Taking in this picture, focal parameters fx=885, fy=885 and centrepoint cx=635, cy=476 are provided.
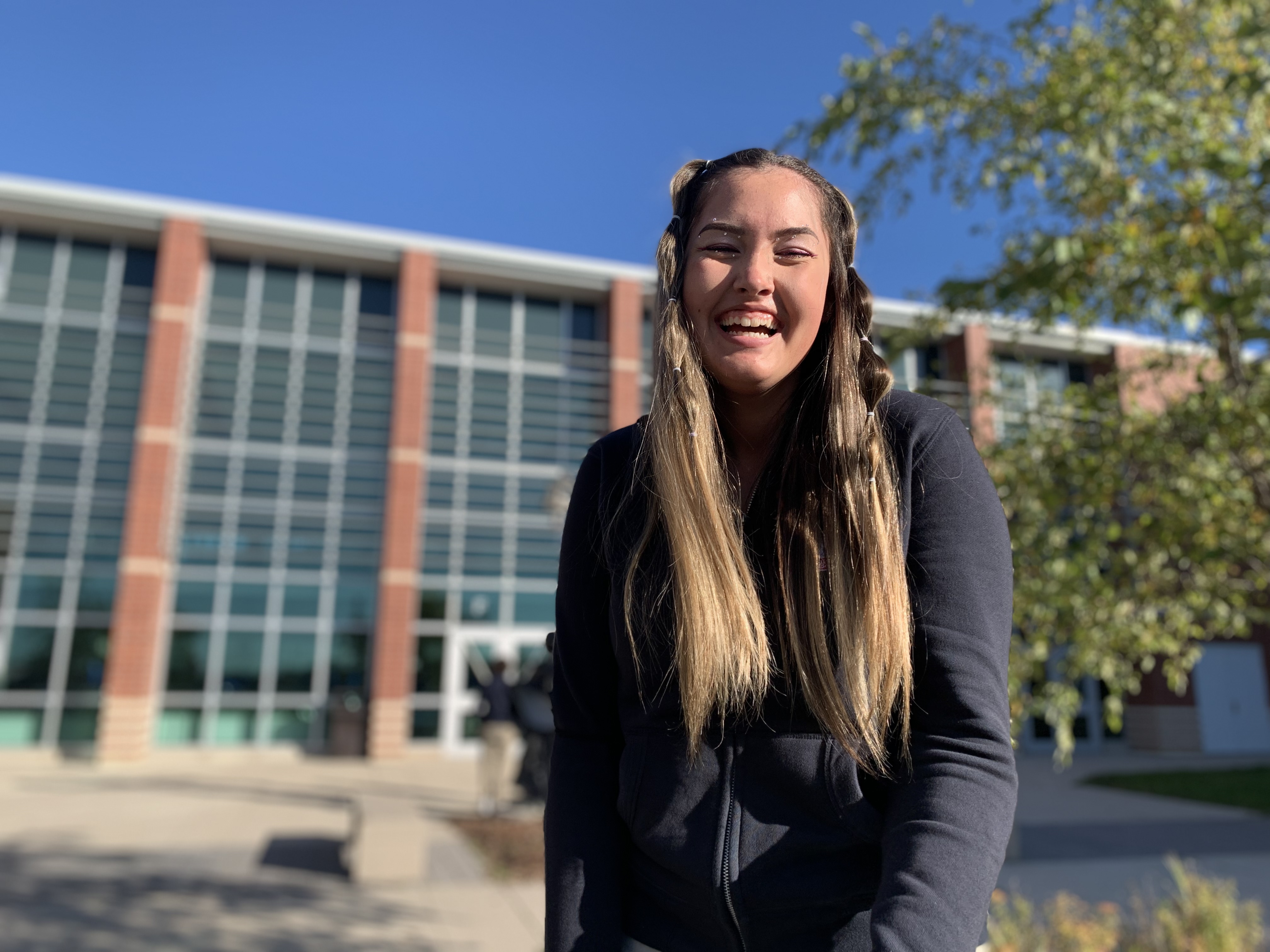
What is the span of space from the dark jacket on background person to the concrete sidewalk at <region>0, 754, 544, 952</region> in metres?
4.87

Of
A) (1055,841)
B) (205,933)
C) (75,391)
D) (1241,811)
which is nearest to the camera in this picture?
(205,933)

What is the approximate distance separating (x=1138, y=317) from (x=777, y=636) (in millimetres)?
3677

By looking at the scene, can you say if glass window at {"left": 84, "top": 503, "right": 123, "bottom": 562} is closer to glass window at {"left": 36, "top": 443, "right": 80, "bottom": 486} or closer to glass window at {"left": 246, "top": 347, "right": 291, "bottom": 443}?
glass window at {"left": 36, "top": 443, "right": 80, "bottom": 486}

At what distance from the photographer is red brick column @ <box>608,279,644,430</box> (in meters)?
23.6

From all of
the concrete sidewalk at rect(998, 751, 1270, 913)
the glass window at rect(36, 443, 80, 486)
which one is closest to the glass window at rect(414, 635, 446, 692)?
the glass window at rect(36, 443, 80, 486)

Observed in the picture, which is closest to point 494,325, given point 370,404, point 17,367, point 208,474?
point 370,404

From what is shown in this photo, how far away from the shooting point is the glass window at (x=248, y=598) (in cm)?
2064

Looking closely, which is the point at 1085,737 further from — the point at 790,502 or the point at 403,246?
the point at 790,502

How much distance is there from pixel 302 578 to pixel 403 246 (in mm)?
8713

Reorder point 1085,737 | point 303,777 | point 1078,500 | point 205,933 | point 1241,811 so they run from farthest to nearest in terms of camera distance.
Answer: point 1085,737, point 303,777, point 1241,811, point 205,933, point 1078,500

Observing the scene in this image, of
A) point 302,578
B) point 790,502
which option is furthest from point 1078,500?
point 302,578

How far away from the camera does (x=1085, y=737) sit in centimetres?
2528

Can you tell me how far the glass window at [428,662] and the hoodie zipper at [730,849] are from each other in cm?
2121

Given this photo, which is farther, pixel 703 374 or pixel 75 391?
pixel 75 391
